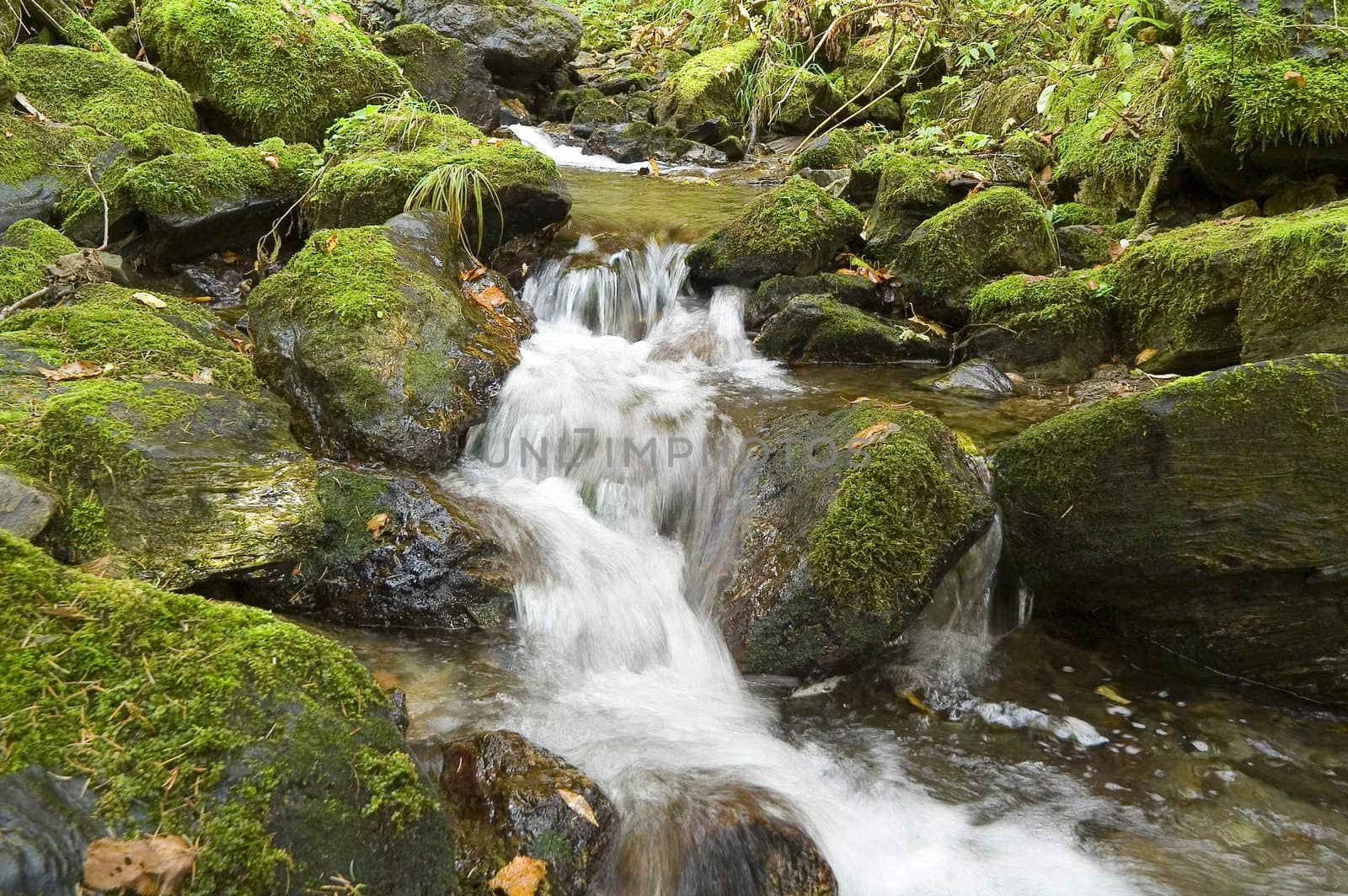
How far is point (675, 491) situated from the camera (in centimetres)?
488

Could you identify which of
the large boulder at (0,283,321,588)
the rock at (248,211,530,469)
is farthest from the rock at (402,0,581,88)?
the large boulder at (0,283,321,588)

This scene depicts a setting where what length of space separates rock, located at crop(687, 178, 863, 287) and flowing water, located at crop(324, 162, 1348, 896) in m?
2.47

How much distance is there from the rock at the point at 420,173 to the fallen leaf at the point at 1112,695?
570 cm

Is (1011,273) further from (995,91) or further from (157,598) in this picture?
(157,598)

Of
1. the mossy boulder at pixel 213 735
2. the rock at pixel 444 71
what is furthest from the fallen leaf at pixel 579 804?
the rock at pixel 444 71

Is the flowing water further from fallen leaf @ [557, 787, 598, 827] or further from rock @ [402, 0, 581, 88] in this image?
rock @ [402, 0, 581, 88]

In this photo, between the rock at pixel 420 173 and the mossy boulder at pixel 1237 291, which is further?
the rock at pixel 420 173

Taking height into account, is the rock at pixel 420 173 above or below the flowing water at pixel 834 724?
above

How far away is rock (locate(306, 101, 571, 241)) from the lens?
6.67 meters

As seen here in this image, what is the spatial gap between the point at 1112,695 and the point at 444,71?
12.2 m

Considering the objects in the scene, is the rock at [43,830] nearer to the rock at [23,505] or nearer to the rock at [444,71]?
the rock at [23,505]

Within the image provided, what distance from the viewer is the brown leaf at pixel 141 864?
139 cm

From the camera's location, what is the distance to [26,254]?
505 centimetres

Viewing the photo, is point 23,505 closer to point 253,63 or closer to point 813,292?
point 813,292
